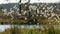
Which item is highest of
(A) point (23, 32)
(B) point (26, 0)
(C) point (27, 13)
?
(B) point (26, 0)

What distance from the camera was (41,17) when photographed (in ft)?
10.3

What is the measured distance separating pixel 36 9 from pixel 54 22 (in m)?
0.33

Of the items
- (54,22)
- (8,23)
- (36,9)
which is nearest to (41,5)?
(36,9)

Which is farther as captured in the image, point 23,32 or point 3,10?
point 3,10

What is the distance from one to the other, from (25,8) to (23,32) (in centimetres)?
49

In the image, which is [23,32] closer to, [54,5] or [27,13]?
[27,13]

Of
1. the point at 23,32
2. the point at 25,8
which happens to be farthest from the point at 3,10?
the point at 23,32

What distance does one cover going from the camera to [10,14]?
3150 millimetres

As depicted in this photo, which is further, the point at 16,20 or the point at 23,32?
the point at 16,20

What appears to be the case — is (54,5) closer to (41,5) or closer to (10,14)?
(41,5)

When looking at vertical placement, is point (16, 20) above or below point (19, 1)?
below

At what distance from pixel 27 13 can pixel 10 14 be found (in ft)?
0.84

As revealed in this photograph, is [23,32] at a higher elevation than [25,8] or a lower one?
lower

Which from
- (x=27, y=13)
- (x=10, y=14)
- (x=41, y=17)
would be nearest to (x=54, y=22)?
(x=41, y=17)
